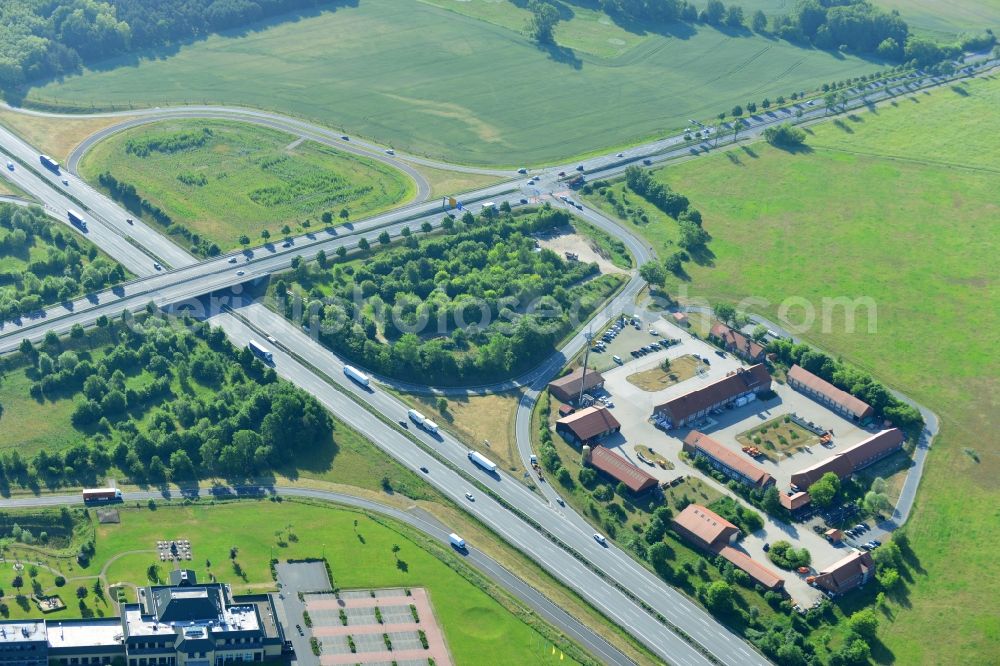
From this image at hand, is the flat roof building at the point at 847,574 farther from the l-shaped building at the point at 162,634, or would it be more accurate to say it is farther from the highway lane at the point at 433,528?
the l-shaped building at the point at 162,634

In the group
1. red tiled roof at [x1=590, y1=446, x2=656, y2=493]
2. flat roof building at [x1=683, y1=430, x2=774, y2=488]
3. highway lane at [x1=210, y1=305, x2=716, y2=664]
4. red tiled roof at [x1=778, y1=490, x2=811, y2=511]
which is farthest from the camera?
flat roof building at [x1=683, y1=430, x2=774, y2=488]

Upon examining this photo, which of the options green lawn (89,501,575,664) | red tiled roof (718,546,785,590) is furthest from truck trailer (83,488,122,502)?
red tiled roof (718,546,785,590)

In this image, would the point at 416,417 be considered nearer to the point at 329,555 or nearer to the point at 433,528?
the point at 433,528

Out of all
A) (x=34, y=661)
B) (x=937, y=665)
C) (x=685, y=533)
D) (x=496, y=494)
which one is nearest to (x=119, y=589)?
(x=34, y=661)

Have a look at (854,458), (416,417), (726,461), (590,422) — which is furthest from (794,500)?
(416,417)

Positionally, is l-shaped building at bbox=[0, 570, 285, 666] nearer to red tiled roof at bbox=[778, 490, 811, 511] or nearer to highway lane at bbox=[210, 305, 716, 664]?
highway lane at bbox=[210, 305, 716, 664]

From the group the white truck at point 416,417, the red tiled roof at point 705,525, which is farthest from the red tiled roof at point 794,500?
the white truck at point 416,417
